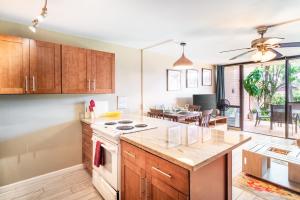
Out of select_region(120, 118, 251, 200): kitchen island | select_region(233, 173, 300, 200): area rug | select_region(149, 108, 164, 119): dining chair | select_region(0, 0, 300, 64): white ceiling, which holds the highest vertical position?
select_region(0, 0, 300, 64): white ceiling

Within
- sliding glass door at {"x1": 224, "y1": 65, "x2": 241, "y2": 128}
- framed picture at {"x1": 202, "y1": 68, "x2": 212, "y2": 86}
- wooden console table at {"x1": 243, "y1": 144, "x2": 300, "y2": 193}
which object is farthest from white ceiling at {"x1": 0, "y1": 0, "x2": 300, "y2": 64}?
sliding glass door at {"x1": 224, "y1": 65, "x2": 241, "y2": 128}

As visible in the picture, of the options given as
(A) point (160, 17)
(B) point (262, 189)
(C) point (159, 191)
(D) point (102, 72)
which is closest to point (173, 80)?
(D) point (102, 72)

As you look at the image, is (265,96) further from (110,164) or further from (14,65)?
(14,65)

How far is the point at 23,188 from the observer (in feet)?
7.68

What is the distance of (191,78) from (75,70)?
3.45 meters

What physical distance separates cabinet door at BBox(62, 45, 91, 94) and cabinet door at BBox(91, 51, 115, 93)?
0.10 metres

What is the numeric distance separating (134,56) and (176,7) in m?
1.87

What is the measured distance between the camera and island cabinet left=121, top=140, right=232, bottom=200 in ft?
3.86

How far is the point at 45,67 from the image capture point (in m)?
2.26

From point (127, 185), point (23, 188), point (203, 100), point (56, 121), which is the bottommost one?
point (23, 188)

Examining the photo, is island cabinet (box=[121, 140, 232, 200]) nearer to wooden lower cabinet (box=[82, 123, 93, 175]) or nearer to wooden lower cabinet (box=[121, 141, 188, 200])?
wooden lower cabinet (box=[121, 141, 188, 200])

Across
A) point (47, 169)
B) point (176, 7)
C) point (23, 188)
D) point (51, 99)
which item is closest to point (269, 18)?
point (176, 7)

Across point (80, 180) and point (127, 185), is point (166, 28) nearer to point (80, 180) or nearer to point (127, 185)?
point (127, 185)

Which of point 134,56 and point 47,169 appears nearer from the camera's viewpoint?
point 47,169
